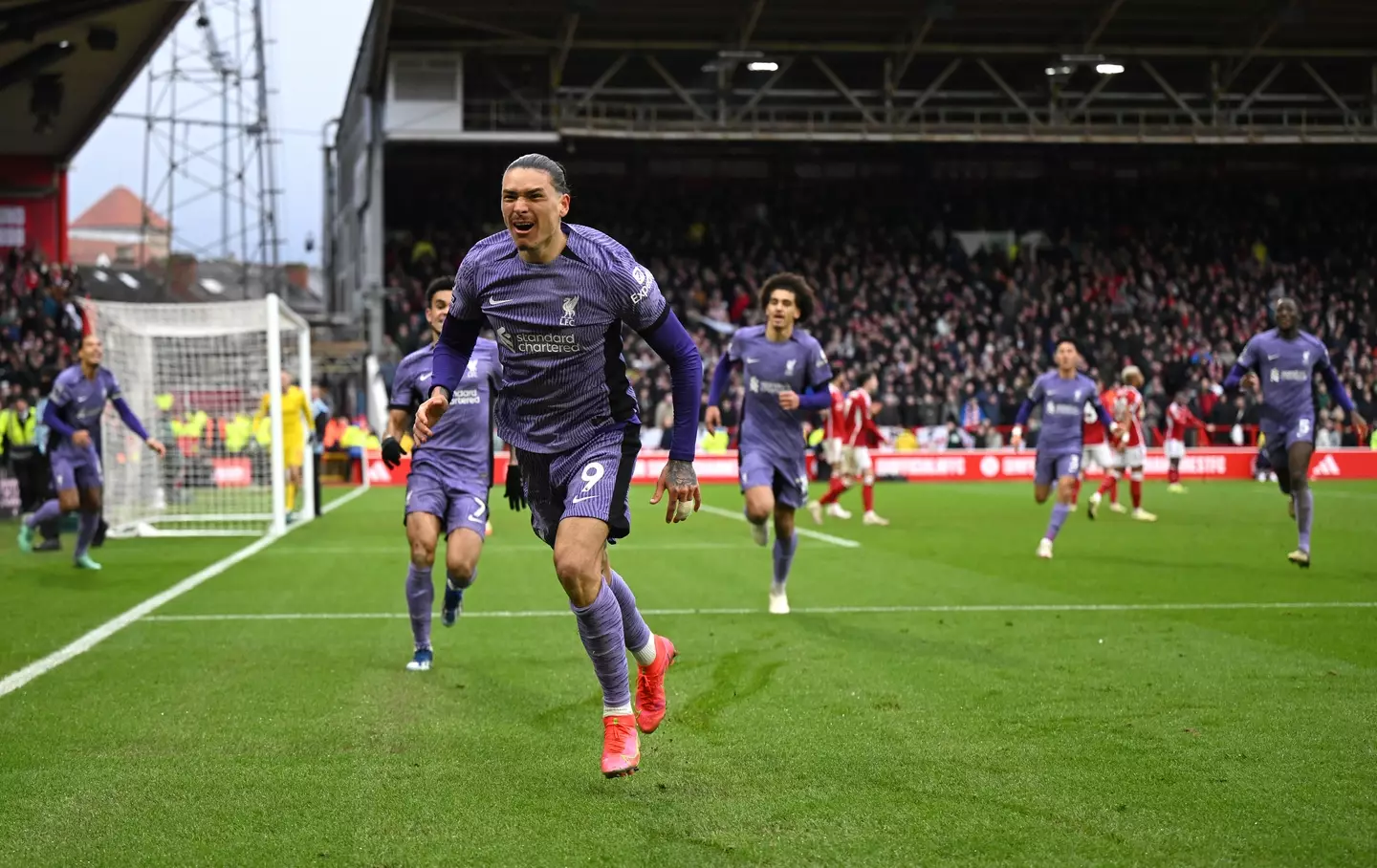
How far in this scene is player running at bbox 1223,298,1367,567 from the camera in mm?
12875

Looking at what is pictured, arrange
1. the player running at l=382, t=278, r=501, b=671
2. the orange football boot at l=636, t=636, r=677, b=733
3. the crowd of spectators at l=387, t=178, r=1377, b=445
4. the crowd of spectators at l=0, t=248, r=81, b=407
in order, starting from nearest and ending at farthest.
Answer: the orange football boot at l=636, t=636, r=677, b=733, the player running at l=382, t=278, r=501, b=671, the crowd of spectators at l=0, t=248, r=81, b=407, the crowd of spectators at l=387, t=178, r=1377, b=445

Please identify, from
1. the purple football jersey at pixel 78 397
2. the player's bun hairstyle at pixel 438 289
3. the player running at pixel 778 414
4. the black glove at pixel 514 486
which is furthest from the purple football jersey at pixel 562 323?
the purple football jersey at pixel 78 397

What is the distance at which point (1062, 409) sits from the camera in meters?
15.2

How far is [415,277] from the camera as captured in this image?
43938 mm

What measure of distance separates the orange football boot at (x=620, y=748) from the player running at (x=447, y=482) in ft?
8.98

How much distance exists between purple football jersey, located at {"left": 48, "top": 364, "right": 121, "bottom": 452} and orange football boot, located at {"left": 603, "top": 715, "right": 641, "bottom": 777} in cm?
991

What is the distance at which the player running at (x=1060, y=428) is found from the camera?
1477 cm

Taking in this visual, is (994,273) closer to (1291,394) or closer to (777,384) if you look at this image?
(1291,394)

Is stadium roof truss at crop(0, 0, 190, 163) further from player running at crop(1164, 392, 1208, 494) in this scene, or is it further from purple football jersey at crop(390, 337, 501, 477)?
player running at crop(1164, 392, 1208, 494)

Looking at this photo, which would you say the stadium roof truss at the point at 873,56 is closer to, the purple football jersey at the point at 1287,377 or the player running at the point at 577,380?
the purple football jersey at the point at 1287,377

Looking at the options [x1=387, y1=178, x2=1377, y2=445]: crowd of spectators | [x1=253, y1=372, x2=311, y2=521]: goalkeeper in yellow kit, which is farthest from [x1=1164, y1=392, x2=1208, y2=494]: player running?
[x1=253, y1=372, x2=311, y2=521]: goalkeeper in yellow kit

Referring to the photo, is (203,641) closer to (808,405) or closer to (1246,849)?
(808,405)

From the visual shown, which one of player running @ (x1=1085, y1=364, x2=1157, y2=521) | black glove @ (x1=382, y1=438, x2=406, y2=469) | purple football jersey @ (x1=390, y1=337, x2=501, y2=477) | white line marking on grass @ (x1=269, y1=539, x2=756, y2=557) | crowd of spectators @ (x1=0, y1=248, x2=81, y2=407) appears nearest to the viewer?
black glove @ (x1=382, y1=438, x2=406, y2=469)

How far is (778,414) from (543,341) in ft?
17.0
